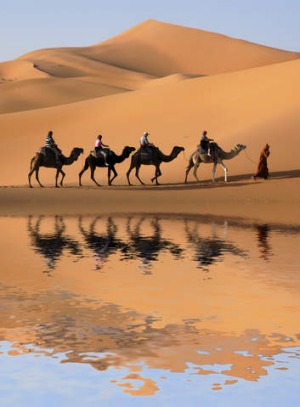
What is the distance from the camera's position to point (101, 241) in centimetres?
1964

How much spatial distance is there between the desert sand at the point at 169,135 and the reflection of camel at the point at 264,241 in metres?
2.27

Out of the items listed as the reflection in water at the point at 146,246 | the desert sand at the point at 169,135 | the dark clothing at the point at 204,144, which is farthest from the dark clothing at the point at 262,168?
the reflection in water at the point at 146,246

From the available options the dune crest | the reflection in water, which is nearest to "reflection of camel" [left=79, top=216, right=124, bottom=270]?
the reflection in water

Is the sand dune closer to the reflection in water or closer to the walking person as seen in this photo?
the walking person

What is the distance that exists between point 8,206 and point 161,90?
32.5 meters

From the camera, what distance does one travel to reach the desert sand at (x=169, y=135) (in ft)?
108

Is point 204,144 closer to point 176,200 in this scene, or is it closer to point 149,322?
point 176,200

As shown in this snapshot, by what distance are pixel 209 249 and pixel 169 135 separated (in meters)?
35.6

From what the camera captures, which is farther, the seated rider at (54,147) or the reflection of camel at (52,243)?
the seated rider at (54,147)

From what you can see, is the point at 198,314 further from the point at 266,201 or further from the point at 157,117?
the point at 157,117

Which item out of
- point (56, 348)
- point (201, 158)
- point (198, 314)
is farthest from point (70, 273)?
point (201, 158)

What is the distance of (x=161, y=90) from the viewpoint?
62906mm

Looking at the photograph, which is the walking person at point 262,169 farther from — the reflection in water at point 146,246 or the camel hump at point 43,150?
the reflection in water at point 146,246

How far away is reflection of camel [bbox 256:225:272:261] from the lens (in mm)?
17219
